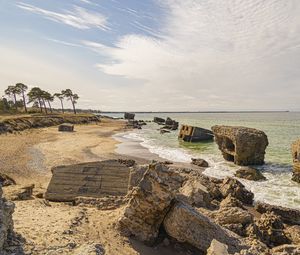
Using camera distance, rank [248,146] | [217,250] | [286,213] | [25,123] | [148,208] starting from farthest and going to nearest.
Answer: [25,123] < [248,146] < [286,213] < [148,208] < [217,250]

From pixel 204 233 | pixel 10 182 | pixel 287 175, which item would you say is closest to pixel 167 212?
pixel 204 233

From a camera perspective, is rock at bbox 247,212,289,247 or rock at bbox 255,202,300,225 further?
rock at bbox 255,202,300,225

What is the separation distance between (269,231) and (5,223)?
9042 mm

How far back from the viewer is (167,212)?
1000cm

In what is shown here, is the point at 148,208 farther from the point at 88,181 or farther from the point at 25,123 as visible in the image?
the point at 25,123

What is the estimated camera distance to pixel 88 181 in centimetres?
1409

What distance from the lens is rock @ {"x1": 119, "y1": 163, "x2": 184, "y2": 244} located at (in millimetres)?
9664

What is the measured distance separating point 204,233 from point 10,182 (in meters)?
11.3

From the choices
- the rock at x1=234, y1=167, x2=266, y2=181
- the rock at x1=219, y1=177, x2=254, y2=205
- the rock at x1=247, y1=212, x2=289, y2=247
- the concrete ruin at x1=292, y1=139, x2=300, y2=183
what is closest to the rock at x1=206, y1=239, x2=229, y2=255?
the rock at x1=247, y1=212, x2=289, y2=247

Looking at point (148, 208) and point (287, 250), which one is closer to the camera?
point (287, 250)

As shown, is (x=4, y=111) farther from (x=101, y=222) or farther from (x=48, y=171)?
(x=101, y=222)

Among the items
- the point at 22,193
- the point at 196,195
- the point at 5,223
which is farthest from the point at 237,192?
the point at 5,223

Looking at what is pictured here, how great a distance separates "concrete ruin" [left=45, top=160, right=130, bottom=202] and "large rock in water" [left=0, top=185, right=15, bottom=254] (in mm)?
5635

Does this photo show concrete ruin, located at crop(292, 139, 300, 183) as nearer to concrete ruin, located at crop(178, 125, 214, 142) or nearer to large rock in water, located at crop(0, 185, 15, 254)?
large rock in water, located at crop(0, 185, 15, 254)
